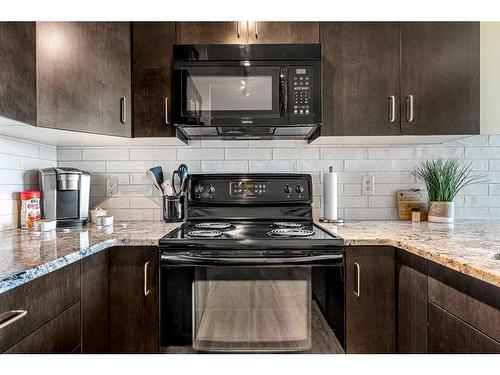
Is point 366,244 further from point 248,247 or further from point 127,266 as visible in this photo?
point 127,266

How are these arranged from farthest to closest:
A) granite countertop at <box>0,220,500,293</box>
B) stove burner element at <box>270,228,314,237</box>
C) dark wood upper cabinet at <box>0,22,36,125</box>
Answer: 1. stove burner element at <box>270,228,314,237</box>
2. dark wood upper cabinet at <box>0,22,36,125</box>
3. granite countertop at <box>0,220,500,293</box>

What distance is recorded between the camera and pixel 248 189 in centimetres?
192

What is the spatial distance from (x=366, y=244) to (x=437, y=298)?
344mm

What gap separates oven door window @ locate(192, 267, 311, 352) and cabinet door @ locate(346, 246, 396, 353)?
196 mm

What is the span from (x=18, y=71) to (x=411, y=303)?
1.82 metres

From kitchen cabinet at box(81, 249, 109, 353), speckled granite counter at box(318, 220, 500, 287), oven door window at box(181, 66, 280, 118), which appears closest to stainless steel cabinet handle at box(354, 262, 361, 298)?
speckled granite counter at box(318, 220, 500, 287)

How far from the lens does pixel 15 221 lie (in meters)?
1.67

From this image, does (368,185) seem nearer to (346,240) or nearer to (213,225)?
(346,240)

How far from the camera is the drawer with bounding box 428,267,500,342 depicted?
0.86 meters

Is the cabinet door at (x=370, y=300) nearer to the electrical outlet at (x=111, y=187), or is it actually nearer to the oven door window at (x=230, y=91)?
the oven door window at (x=230, y=91)

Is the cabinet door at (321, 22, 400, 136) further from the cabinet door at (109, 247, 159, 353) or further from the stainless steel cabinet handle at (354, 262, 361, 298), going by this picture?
the cabinet door at (109, 247, 159, 353)

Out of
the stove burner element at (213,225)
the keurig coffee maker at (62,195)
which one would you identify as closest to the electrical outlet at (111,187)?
the keurig coffee maker at (62,195)

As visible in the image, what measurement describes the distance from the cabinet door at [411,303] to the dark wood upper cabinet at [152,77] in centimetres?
130
